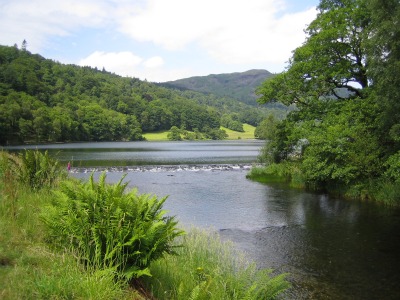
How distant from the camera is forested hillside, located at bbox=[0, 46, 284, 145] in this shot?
98.8 metres

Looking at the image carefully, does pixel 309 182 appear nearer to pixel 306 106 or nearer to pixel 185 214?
pixel 306 106

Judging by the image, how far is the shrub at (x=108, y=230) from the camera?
5910 mm

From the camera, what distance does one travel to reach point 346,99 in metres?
28.8

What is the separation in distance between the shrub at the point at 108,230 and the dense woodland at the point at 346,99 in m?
15.0

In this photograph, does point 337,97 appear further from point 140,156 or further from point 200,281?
point 140,156

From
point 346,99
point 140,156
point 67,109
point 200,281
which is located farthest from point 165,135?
point 200,281

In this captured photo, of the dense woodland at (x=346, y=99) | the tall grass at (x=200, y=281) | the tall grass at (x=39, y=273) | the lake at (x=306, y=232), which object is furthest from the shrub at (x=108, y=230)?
the dense woodland at (x=346, y=99)

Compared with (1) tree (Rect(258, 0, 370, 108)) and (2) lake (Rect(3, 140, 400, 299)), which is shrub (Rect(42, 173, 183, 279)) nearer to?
(2) lake (Rect(3, 140, 400, 299))

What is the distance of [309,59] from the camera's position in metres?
29.6

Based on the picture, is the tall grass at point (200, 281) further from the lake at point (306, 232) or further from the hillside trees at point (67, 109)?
the hillside trees at point (67, 109)

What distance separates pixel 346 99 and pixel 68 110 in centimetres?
11949

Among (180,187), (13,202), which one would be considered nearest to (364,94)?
(180,187)

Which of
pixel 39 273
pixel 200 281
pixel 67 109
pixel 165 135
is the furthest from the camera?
pixel 165 135

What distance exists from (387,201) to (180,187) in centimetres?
1536
